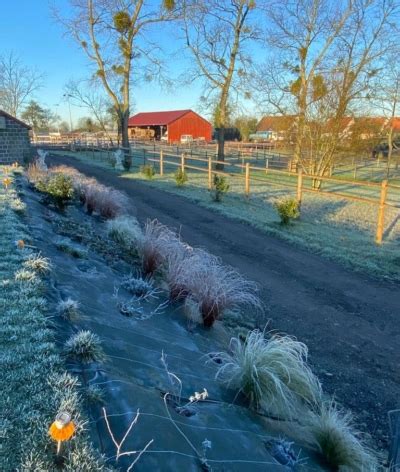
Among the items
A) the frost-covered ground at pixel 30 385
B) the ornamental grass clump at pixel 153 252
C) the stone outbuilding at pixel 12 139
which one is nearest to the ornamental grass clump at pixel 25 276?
the frost-covered ground at pixel 30 385

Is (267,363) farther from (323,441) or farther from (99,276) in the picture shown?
(99,276)

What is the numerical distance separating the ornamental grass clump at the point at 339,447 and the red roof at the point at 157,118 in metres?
63.8

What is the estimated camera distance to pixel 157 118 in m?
67.5

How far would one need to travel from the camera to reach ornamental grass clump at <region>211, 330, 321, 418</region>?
310 centimetres

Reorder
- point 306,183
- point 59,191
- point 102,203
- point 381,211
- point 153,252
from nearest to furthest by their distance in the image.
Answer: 1. point 153,252
2. point 59,191
3. point 381,211
4. point 102,203
5. point 306,183

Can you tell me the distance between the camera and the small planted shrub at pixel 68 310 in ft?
10.8

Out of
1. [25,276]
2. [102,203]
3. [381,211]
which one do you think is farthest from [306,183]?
[25,276]

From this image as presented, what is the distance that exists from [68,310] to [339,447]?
226 centimetres

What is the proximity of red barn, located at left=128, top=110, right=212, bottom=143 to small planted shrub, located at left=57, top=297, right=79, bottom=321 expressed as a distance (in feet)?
199

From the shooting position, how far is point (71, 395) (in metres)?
2.19

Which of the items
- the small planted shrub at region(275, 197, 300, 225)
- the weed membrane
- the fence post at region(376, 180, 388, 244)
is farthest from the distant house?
the weed membrane

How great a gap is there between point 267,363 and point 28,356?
1.79 m

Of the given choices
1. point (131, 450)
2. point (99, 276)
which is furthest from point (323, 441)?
point (99, 276)

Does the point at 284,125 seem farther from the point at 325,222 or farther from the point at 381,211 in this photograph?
the point at 381,211
